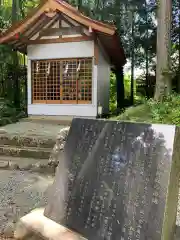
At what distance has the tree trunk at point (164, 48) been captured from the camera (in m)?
8.85

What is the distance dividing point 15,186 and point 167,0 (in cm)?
763

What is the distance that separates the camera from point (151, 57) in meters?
17.0

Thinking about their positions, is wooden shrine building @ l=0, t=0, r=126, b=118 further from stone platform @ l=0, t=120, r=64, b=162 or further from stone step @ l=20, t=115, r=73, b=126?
stone platform @ l=0, t=120, r=64, b=162

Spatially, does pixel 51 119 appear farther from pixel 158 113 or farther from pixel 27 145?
pixel 158 113

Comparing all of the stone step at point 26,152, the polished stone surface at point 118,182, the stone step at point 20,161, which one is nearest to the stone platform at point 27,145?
the stone step at point 26,152

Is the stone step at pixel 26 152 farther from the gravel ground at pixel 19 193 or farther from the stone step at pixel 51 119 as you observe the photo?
the stone step at pixel 51 119

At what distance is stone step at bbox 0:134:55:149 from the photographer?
273 inches

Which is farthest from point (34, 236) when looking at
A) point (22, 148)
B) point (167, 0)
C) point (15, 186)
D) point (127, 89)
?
point (127, 89)

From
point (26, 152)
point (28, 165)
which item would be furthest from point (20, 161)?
point (28, 165)

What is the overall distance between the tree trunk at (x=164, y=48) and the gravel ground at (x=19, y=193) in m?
5.38

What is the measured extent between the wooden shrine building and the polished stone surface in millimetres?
7596

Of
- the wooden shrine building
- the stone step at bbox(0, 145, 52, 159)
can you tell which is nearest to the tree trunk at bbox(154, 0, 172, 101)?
the wooden shrine building

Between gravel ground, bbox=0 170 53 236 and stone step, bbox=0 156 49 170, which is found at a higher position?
stone step, bbox=0 156 49 170

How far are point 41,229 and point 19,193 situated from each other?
180 centimetres
